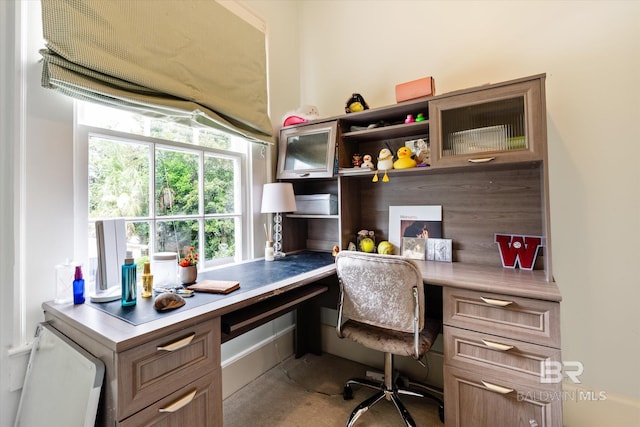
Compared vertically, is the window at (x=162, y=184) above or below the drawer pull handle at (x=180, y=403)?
above

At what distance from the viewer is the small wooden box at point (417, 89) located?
1660 mm

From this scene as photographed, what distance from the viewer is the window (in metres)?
1.34

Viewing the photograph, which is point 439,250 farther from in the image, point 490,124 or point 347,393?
point 347,393

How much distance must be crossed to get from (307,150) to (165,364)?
1.60 m

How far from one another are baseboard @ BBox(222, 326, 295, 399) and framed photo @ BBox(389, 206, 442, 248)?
1161 mm

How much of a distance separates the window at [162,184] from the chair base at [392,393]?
3.87 feet

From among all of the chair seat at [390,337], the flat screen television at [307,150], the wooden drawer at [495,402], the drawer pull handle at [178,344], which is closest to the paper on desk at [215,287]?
the drawer pull handle at [178,344]

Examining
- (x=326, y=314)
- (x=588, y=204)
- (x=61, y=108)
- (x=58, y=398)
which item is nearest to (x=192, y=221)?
(x=61, y=108)

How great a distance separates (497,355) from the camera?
1.26m

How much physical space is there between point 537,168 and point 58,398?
7.92 feet

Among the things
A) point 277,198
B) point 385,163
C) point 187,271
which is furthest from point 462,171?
point 187,271

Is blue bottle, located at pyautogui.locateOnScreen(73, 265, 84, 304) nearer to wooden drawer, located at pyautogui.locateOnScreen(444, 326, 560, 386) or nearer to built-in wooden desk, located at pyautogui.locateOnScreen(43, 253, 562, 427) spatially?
built-in wooden desk, located at pyautogui.locateOnScreen(43, 253, 562, 427)

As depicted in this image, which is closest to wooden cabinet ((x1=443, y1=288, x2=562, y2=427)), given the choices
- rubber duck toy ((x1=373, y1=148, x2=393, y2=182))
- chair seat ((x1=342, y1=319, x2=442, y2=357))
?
chair seat ((x1=342, y1=319, x2=442, y2=357))

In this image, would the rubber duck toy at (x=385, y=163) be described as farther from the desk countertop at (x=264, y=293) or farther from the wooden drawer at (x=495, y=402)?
the wooden drawer at (x=495, y=402)
